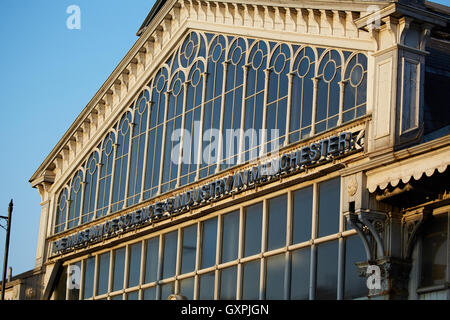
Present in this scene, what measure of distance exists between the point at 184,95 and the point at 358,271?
1244 centimetres

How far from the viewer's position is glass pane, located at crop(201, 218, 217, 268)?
1304 inches

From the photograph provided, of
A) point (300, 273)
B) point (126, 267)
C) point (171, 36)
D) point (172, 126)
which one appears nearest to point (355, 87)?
point (300, 273)

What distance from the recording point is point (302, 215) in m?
29.2

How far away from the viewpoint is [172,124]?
122 feet

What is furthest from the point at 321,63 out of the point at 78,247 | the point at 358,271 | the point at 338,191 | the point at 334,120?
the point at 78,247

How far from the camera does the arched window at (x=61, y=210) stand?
142 ft

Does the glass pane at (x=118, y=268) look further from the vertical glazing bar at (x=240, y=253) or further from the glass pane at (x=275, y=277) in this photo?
the glass pane at (x=275, y=277)

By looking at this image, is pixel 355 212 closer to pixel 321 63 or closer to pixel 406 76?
pixel 406 76

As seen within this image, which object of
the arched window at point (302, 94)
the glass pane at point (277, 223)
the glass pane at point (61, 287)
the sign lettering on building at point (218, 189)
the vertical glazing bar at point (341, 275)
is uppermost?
the arched window at point (302, 94)

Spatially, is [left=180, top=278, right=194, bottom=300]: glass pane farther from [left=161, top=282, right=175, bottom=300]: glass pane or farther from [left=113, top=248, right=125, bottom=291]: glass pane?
[left=113, top=248, right=125, bottom=291]: glass pane

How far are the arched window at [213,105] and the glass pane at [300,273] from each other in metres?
5.80

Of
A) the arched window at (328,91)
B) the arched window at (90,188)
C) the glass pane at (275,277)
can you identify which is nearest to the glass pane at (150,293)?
the arched window at (90,188)

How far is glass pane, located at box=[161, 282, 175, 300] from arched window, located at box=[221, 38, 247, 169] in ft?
14.6
